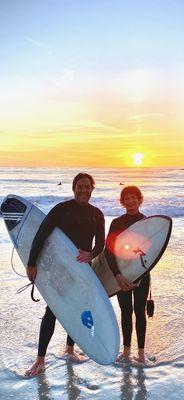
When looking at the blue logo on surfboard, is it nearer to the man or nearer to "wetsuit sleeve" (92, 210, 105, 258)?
the man

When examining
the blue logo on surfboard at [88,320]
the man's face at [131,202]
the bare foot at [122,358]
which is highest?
the man's face at [131,202]

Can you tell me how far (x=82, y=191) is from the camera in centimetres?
364

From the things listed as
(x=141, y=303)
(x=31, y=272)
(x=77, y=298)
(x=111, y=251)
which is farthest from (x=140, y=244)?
(x=31, y=272)

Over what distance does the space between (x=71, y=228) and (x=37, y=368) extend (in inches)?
52.6

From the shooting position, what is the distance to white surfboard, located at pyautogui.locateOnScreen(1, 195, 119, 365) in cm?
348

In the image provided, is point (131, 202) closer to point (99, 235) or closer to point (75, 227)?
point (99, 235)

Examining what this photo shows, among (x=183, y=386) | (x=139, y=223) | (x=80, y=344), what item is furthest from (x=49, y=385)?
(x=139, y=223)

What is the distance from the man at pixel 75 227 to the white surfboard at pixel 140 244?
10.0 inches

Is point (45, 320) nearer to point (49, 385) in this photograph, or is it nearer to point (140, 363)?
point (49, 385)

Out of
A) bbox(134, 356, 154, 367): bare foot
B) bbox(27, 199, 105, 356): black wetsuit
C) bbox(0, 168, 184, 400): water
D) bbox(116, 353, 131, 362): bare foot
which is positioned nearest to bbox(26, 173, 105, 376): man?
bbox(27, 199, 105, 356): black wetsuit

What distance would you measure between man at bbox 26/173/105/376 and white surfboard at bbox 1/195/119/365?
100 millimetres

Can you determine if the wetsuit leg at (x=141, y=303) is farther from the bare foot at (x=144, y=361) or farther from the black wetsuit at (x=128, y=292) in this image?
the bare foot at (x=144, y=361)

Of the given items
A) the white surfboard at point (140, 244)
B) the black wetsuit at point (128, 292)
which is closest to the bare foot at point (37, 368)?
the black wetsuit at point (128, 292)

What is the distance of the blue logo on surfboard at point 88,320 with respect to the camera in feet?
11.7
